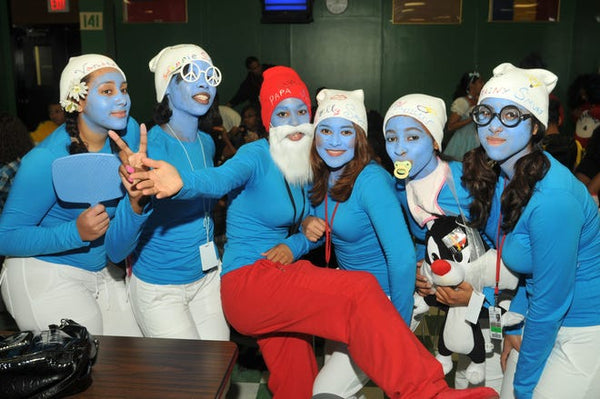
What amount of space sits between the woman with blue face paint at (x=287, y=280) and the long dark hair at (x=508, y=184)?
1.66ft

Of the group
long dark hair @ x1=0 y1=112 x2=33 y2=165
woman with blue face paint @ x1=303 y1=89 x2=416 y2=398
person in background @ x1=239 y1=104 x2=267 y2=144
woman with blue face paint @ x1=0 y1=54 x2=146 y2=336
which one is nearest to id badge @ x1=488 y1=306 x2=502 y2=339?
woman with blue face paint @ x1=303 y1=89 x2=416 y2=398

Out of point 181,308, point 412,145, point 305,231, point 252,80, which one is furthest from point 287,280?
point 252,80

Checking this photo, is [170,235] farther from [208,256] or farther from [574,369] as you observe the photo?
[574,369]

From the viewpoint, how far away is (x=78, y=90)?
2.41m

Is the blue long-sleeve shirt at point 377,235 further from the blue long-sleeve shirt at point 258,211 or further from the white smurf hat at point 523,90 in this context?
the white smurf hat at point 523,90

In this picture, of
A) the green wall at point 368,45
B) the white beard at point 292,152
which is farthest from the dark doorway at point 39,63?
the white beard at point 292,152

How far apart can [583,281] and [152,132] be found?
180 cm

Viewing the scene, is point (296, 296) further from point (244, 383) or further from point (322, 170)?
point (244, 383)

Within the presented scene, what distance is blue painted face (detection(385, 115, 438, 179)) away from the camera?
2.32 m

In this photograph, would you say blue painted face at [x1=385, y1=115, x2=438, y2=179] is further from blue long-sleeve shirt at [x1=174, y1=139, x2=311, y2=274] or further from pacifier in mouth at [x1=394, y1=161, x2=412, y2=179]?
blue long-sleeve shirt at [x1=174, y1=139, x2=311, y2=274]

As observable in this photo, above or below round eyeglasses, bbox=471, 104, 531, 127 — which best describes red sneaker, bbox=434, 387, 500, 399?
below

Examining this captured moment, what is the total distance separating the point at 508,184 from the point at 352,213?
2.00 feet

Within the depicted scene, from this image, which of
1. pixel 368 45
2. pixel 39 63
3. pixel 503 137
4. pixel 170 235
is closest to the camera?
pixel 503 137

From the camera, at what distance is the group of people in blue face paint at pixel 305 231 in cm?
189
